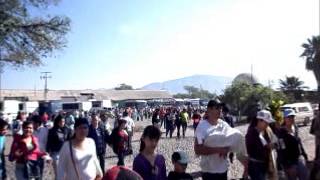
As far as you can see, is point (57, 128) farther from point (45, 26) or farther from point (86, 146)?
point (45, 26)

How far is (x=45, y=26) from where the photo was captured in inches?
590

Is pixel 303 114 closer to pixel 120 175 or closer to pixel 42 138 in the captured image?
pixel 42 138

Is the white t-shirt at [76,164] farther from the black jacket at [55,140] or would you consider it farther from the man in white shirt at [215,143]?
the black jacket at [55,140]

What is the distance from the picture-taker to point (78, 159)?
16.4 feet

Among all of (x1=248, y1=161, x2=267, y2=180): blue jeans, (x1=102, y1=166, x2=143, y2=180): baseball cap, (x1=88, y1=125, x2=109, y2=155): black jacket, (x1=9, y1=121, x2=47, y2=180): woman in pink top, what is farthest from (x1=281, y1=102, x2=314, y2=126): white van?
(x1=102, y1=166, x2=143, y2=180): baseball cap

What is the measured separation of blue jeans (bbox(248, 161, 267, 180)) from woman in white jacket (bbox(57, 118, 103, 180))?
7.17 ft

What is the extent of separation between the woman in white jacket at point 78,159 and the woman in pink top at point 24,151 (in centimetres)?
316

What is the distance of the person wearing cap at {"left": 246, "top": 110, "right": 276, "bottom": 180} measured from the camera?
612 cm

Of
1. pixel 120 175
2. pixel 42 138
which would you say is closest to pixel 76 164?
pixel 120 175

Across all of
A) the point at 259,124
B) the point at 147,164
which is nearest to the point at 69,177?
the point at 147,164

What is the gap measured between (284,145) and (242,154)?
1892 millimetres

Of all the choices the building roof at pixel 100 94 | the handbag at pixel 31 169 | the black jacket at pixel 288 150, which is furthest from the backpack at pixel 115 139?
the building roof at pixel 100 94

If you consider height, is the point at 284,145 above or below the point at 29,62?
below

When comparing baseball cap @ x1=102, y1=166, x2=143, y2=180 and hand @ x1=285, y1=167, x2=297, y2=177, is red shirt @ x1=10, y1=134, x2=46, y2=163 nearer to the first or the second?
hand @ x1=285, y1=167, x2=297, y2=177
